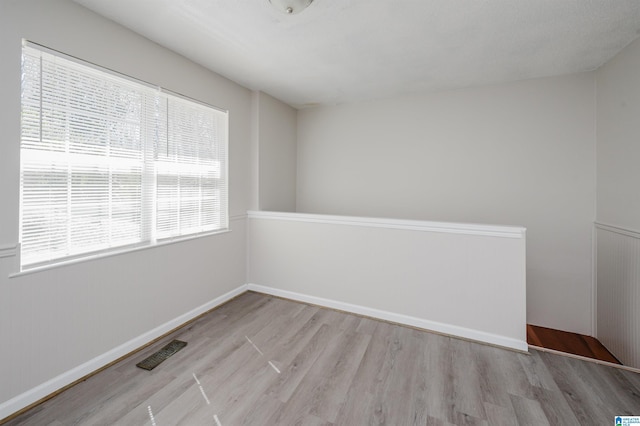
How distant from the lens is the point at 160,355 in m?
2.17

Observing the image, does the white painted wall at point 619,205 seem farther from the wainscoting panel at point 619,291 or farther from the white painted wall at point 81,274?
the white painted wall at point 81,274

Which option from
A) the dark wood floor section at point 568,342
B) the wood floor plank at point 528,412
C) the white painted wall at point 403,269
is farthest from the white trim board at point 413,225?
the dark wood floor section at point 568,342

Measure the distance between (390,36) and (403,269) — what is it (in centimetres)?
215

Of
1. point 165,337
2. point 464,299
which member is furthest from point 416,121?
point 165,337

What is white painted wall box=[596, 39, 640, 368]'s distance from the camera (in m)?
2.28

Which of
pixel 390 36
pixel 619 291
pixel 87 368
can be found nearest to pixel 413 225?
pixel 390 36

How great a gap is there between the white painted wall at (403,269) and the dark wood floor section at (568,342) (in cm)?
96

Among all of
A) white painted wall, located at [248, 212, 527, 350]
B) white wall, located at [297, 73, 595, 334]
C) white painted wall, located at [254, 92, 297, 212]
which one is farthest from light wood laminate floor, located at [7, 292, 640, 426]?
white painted wall, located at [254, 92, 297, 212]

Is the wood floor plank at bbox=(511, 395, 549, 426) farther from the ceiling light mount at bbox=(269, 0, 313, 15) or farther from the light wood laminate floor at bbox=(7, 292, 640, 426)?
the ceiling light mount at bbox=(269, 0, 313, 15)

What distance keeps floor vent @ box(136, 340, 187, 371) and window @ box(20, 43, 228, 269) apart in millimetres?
922

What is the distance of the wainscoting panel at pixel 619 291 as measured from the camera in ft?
7.54

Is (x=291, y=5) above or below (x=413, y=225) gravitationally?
above

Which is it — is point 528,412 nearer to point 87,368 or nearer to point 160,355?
point 160,355

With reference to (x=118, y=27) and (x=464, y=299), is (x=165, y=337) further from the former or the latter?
(x=464, y=299)
